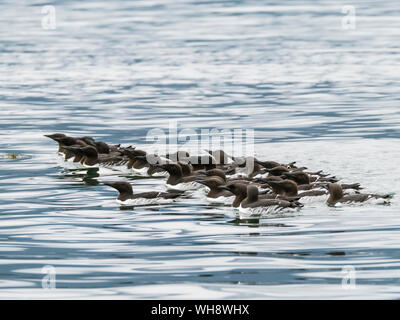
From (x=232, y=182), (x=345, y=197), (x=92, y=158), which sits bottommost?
(x=92, y=158)

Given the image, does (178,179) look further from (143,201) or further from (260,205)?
(260,205)

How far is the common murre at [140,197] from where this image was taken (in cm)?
2147

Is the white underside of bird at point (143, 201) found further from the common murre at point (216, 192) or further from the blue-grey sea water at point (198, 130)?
the common murre at point (216, 192)

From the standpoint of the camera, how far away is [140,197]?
2147cm

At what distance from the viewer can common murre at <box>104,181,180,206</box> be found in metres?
21.5

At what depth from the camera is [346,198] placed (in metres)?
20.6

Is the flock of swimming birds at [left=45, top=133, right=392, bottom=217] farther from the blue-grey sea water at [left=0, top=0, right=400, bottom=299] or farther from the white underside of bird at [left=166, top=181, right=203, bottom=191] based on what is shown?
the blue-grey sea water at [left=0, top=0, right=400, bottom=299]

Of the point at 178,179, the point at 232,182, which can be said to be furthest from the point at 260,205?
the point at 178,179

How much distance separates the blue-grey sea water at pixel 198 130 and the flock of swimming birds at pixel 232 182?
0.39 m

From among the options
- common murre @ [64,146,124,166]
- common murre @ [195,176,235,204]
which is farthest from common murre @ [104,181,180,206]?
common murre @ [64,146,124,166]

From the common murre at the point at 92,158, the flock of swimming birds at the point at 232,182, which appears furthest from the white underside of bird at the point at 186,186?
the common murre at the point at 92,158

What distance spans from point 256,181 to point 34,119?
16930 mm

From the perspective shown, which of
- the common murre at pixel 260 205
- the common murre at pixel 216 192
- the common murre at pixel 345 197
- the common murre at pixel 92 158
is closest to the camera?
the common murre at pixel 260 205

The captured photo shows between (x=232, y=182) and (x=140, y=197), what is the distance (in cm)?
192
